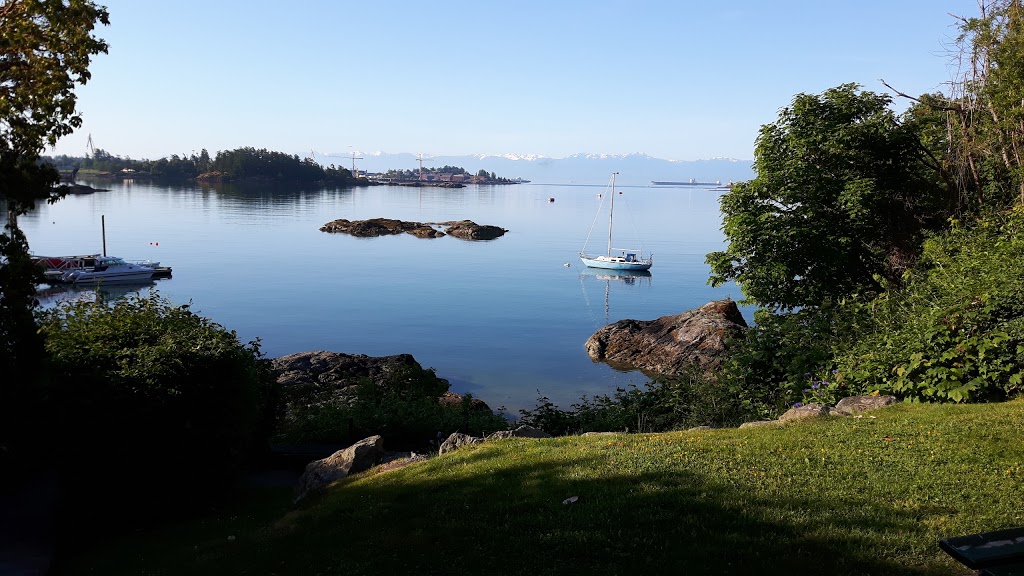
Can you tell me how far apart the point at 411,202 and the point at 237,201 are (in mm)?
46140

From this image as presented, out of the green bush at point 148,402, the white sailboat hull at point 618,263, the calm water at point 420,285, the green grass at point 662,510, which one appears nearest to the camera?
the green grass at point 662,510

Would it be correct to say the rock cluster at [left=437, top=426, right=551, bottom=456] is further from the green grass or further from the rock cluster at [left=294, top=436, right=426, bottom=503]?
the green grass

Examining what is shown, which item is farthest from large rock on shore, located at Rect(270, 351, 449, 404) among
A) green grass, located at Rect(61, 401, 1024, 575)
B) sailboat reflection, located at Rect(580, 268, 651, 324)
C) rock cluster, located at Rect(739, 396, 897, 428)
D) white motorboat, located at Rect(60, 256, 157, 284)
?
white motorboat, located at Rect(60, 256, 157, 284)

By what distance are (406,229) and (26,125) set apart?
9851 centimetres

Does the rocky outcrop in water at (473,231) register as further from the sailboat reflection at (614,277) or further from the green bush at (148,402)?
the green bush at (148,402)

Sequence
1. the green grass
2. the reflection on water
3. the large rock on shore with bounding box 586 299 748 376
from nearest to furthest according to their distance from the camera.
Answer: the green grass, the large rock on shore with bounding box 586 299 748 376, the reflection on water

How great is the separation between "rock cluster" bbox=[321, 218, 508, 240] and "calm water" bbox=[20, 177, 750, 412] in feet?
9.88

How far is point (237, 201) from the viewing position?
152 metres

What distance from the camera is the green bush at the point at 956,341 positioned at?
1080 cm

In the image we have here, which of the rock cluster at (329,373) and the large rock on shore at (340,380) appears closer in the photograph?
the large rock on shore at (340,380)

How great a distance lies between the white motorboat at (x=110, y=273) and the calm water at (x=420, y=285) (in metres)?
1.87

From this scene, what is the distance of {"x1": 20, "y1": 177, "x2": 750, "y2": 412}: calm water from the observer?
3731 cm

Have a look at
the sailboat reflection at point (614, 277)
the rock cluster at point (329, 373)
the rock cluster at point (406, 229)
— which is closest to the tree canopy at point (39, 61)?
the rock cluster at point (329, 373)

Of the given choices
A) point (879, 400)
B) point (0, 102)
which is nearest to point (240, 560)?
point (0, 102)
